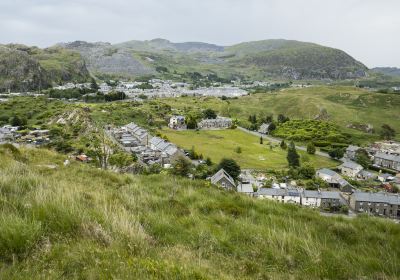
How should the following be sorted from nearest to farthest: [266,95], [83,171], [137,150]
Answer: [83,171], [137,150], [266,95]

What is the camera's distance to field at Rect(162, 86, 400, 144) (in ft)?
403

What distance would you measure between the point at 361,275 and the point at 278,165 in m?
60.8

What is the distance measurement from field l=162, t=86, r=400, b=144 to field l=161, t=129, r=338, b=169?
24634 mm

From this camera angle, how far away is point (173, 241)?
5.39 meters

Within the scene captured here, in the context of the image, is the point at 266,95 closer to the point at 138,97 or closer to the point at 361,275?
the point at 138,97

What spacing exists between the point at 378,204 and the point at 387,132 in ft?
234

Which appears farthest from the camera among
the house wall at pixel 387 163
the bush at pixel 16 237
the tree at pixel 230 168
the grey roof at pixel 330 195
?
the house wall at pixel 387 163

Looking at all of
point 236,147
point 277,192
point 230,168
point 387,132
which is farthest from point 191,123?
point 387,132

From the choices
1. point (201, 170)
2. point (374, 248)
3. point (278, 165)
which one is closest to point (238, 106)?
point (278, 165)

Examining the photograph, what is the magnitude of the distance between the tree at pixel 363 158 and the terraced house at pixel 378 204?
2790 centimetres

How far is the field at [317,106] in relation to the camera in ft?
403

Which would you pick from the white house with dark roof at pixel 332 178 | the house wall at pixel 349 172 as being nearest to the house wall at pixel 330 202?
the white house with dark roof at pixel 332 178

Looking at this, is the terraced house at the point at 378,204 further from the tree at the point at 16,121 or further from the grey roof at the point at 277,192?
the tree at the point at 16,121

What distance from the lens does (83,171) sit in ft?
41.0
